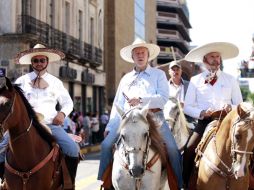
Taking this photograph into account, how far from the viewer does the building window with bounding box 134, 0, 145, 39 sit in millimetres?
66875

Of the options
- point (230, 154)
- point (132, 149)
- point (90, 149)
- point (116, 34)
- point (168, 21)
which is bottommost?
point (90, 149)

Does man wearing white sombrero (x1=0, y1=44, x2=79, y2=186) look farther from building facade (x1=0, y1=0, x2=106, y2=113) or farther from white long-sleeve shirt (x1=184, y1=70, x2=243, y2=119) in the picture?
building facade (x1=0, y1=0, x2=106, y2=113)

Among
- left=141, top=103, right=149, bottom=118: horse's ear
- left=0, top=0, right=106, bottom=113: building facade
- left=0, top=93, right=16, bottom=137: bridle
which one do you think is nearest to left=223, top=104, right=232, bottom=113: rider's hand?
left=141, top=103, right=149, bottom=118: horse's ear

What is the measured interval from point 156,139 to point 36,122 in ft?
5.47

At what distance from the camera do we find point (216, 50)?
8391mm

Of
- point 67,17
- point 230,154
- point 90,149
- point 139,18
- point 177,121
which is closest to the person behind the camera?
point 230,154

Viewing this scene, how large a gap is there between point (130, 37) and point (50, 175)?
53944mm

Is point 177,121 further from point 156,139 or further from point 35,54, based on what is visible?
point 35,54

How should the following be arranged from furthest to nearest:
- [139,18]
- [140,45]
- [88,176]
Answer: [139,18] < [88,176] < [140,45]

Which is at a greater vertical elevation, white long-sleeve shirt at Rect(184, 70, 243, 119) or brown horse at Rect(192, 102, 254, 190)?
white long-sleeve shirt at Rect(184, 70, 243, 119)

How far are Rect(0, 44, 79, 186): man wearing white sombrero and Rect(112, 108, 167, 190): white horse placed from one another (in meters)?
1.02

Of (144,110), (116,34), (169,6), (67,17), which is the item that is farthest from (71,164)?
(169,6)

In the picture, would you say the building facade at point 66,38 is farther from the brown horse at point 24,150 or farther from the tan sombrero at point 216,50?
the brown horse at point 24,150

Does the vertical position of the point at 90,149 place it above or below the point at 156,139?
below
